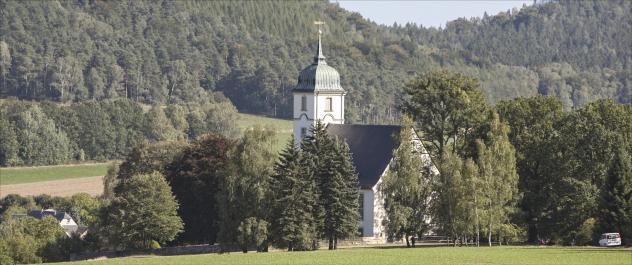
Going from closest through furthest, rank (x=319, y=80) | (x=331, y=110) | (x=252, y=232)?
1. (x=252, y=232)
2. (x=319, y=80)
3. (x=331, y=110)

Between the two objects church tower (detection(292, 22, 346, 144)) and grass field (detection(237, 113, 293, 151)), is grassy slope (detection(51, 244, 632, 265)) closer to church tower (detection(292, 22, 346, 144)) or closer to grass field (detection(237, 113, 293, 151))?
church tower (detection(292, 22, 346, 144))

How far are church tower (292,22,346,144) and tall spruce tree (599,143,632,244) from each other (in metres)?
19.2

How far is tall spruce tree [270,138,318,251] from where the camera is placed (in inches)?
2906

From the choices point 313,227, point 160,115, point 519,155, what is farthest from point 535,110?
point 160,115

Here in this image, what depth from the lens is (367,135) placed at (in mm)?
82812

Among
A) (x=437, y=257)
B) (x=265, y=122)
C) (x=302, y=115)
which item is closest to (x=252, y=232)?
(x=437, y=257)

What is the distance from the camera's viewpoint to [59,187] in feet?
442

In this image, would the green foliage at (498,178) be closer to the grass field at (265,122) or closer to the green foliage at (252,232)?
the green foliage at (252,232)

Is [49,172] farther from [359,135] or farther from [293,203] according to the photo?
[293,203]

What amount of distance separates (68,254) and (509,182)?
85.2 ft

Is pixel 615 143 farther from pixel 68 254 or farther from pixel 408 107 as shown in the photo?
pixel 68 254

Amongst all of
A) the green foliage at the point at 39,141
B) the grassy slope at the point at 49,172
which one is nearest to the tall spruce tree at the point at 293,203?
the grassy slope at the point at 49,172

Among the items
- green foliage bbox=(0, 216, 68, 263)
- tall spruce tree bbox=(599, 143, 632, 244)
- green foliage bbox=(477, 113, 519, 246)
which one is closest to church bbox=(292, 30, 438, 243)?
green foliage bbox=(477, 113, 519, 246)

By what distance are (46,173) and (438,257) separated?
8762 cm
